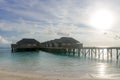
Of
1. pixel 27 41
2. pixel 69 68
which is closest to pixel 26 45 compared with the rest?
pixel 27 41

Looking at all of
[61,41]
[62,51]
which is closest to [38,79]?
[62,51]

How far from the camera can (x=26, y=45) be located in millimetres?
77375

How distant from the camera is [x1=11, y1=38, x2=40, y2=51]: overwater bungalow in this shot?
2977 inches

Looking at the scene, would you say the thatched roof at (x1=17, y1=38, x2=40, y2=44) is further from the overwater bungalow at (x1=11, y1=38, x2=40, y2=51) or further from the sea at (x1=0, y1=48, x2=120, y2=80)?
the sea at (x1=0, y1=48, x2=120, y2=80)

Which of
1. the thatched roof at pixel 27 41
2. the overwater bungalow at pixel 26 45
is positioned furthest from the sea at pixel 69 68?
the thatched roof at pixel 27 41

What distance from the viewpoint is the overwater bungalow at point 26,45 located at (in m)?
75.6

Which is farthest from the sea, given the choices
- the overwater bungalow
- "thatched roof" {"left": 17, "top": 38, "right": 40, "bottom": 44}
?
"thatched roof" {"left": 17, "top": 38, "right": 40, "bottom": 44}

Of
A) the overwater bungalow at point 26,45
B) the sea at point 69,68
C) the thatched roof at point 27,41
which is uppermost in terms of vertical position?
the thatched roof at point 27,41

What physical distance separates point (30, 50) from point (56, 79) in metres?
63.7

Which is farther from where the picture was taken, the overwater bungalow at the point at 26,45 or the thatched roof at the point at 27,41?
the thatched roof at the point at 27,41

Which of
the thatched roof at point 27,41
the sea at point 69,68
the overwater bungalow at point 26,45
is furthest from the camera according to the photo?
the thatched roof at point 27,41

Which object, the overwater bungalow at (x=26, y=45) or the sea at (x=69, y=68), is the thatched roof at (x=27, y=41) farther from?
the sea at (x=69, y=68)

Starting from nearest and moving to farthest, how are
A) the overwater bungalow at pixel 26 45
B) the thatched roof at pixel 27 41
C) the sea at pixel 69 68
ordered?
1. the sea at pixel 69 68
2. the overwater bungalow at pixel 26 45
3. the thatched roof at pixel 27 41

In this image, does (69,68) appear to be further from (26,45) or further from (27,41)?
(27,41)
